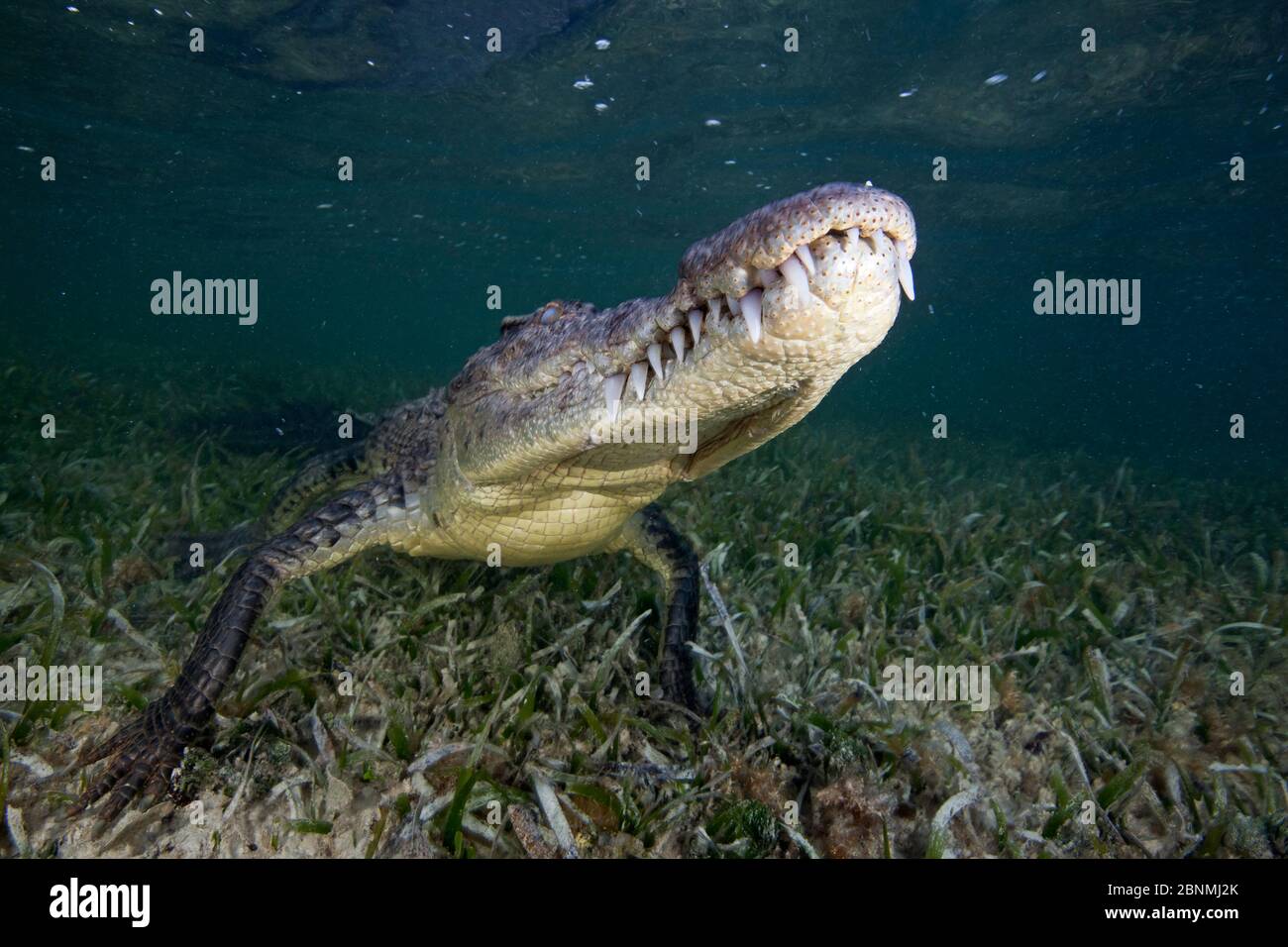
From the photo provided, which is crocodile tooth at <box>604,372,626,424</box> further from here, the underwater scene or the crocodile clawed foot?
the crocodile clawed foot

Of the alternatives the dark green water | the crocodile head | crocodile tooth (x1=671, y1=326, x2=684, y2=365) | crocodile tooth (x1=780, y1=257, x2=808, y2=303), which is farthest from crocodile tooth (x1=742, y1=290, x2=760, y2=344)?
the dark green water

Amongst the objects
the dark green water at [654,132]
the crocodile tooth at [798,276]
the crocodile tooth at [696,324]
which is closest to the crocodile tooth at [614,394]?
the crocodile tooth at [696,324]

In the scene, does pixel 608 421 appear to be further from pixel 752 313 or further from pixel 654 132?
pixel 654 132

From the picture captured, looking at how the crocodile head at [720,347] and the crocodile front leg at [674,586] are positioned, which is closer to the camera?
the crocodile head at [720,347]

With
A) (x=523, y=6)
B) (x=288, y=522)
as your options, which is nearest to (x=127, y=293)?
(x=523, y=6)

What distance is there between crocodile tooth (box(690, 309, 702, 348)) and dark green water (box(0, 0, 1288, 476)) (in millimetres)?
9423

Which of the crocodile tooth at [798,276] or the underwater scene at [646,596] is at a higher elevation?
the crocodile tooth at [798,276]

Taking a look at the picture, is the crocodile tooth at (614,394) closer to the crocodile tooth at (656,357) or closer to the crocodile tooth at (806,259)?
the crocodile tooth at (656,357)

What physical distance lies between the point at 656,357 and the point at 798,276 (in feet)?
1.59

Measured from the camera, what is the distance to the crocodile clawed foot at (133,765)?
2.10 meters

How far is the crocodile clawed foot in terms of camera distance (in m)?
2.10

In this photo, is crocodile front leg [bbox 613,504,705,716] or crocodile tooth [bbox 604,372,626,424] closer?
crocodile tooth [bbox 604,372,626,424]

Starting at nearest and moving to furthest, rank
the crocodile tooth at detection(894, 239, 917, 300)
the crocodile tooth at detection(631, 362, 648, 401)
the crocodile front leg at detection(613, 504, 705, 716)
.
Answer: the crocodile tooth at detection(894, 239, 917, 300)
the crocodile tooth at detection(631, 362, 648, 401)
the crocodile front leg at detection(613, 504, 705, 716)

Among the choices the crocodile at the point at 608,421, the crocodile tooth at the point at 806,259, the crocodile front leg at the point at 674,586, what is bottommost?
the crocodile front leg at the point at 674,586
